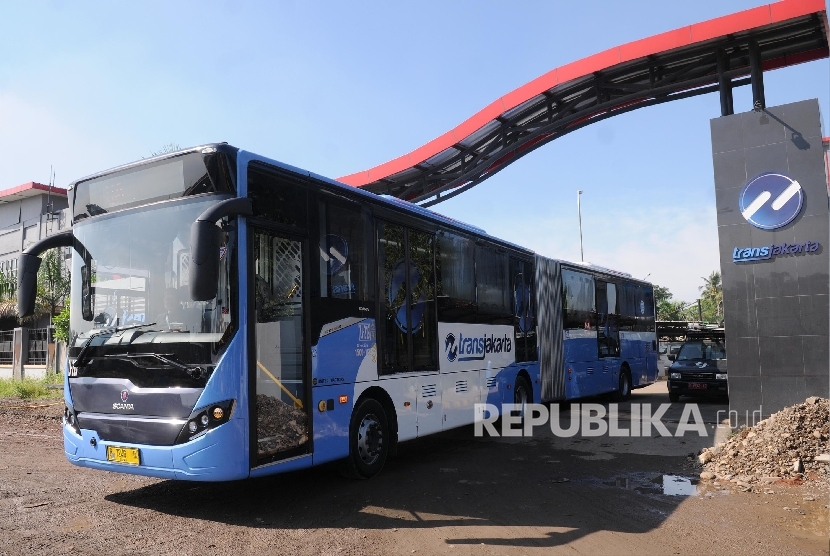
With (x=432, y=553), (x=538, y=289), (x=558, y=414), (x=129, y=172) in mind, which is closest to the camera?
(x=432, y=553)

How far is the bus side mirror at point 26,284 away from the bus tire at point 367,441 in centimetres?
372

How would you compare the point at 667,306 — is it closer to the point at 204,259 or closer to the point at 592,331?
the point at 592,331

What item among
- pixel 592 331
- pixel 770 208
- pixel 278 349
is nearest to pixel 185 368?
pixel 278 349

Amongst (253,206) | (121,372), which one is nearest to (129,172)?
(253,206)

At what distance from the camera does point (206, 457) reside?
5988mm

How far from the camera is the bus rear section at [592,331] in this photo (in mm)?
14375

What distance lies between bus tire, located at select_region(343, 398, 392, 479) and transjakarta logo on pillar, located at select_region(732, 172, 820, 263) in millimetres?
6738

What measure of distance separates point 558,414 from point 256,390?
10.4 metres

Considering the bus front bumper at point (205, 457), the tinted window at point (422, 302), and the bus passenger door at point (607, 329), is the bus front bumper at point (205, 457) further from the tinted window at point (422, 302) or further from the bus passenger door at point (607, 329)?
Result: the bus passenger door at point (607, 329)

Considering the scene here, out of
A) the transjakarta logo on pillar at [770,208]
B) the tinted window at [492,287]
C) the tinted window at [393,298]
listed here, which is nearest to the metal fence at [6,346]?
the tinted window at [492,287]

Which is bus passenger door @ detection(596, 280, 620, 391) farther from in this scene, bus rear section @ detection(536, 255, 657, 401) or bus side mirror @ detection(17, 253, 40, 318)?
bus side mirror @ detection(17, 253, 40, 318)

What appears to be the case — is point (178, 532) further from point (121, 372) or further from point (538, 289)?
point (538, 289)

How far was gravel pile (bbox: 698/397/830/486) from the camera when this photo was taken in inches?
313

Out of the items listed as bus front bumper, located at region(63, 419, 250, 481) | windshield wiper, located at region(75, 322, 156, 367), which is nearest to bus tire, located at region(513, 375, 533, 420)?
bus front bumper, located at region(63, 419, 250, 481)
